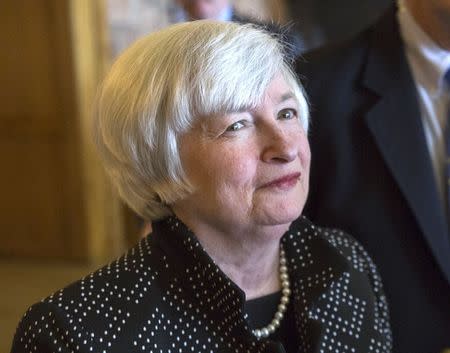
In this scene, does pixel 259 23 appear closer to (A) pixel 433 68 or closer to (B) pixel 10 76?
(A) pixel 433 68

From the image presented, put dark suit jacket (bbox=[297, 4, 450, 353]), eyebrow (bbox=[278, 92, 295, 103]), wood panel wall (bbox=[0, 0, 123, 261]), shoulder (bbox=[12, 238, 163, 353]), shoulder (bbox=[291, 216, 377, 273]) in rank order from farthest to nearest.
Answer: wood panel wall (bbox=[0, 0, 123, 261]) → dark suit jacket (bbox=[297, 4, 450, 353]) → shoulder (bbox=[291, 216, 377, 273]) → eyebrow (bbox=[278, 92, 295, 103]) → shoulder (bbox=[12, 238, 163, 353])

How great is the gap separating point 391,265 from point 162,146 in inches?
24.7

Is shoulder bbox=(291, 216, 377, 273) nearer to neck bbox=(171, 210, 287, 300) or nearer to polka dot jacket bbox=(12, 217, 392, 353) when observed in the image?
polka dot jacket bbox=(12, 217, 392, 353)

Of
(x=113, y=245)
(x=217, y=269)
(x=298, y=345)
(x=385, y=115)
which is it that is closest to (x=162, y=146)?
(x=217, y=269)

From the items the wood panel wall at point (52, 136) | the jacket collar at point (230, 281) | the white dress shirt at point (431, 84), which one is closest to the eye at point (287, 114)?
the jacket collar at point (230, 281)

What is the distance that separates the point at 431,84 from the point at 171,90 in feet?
2.25

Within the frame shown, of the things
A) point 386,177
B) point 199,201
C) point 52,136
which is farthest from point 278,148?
point 52,136

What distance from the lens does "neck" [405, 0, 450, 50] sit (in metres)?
1.70

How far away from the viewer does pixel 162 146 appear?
1409mm

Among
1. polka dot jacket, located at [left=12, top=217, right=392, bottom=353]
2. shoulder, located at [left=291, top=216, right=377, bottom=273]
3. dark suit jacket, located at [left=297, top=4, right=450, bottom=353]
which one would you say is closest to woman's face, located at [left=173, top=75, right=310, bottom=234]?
polka dot jacket, located at [left=12, top=217, right=392, bottom=353]

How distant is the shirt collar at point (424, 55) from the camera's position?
177cm

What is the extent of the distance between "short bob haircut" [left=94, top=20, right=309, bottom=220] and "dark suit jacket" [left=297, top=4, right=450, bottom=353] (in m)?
0.33

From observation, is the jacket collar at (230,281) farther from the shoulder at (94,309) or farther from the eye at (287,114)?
the eye at (287,114)

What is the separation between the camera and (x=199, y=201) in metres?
1.45
